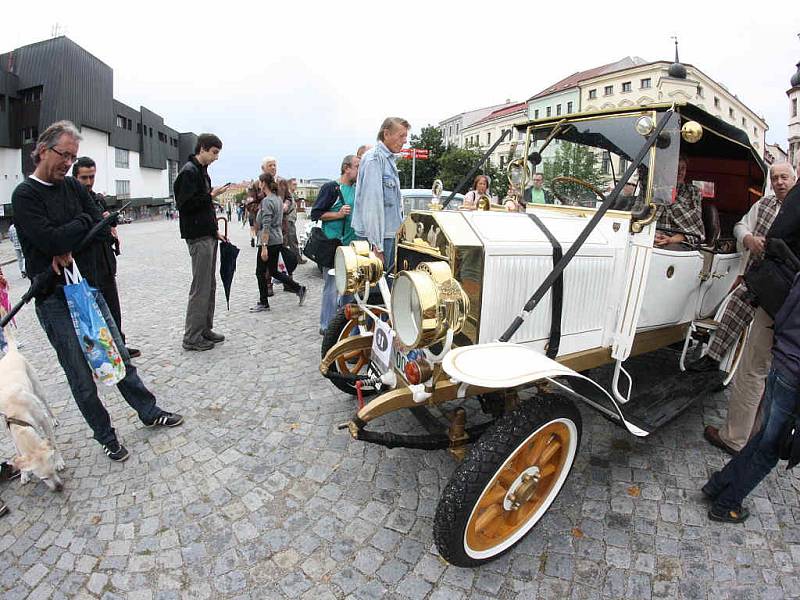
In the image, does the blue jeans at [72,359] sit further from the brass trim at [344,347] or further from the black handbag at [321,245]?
the black handbag at [321,245]

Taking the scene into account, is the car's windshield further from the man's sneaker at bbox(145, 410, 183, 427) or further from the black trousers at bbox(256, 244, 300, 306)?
the black trousers at bbox(256, 244, 300, 306)

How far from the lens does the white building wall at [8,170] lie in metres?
28.7

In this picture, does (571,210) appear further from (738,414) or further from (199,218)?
(199,218)

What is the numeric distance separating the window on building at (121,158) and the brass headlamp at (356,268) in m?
48.3

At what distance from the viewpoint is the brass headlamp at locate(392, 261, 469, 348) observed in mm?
1919

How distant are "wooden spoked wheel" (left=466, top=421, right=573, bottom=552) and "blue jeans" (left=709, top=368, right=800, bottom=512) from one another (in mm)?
879

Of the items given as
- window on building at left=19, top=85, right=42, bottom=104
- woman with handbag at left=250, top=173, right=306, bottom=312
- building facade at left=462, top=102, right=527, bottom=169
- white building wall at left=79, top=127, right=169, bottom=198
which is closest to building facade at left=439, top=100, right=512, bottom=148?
building facade at left=462, top=102, right=527, bottom=169

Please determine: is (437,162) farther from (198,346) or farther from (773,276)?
(773,276)

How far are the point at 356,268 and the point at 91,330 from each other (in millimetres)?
1650

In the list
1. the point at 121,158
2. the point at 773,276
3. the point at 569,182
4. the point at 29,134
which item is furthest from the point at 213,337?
the point at 121,158

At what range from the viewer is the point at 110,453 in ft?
9.39

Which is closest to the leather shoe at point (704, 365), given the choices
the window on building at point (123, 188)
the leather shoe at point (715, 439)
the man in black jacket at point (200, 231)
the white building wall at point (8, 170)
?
the leather shoe at point (715, 439)

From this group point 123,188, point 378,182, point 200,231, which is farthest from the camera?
point 123,188

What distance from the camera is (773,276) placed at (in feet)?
8.50
